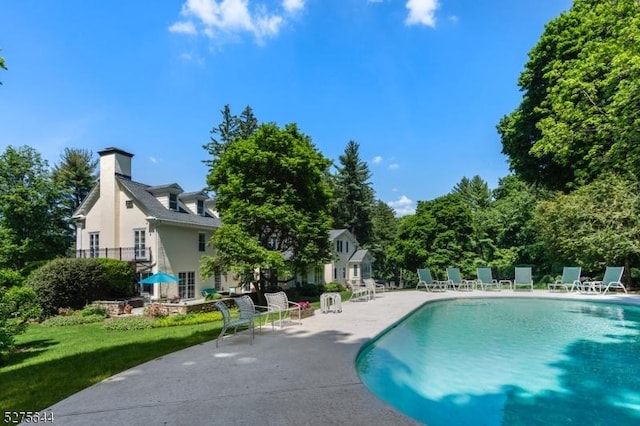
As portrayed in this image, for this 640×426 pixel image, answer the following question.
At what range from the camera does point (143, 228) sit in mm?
22047

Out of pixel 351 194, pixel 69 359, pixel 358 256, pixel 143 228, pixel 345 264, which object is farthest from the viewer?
pixel 351 194

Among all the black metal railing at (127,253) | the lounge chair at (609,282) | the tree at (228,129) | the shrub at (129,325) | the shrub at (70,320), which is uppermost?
the tree at (228,129)

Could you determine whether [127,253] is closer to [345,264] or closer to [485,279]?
[345,264]

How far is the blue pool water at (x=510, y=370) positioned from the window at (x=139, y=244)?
16.3m

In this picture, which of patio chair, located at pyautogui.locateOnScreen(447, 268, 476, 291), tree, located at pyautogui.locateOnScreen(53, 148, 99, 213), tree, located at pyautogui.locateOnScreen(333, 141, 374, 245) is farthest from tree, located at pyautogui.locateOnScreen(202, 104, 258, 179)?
patio chair, located at pyautogui.locateOnScreen(447, 268, 476, 291)

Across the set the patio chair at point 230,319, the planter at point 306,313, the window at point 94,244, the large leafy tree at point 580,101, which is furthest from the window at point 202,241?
the large leafy tree at point 580,101

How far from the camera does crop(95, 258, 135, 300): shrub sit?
18378 millimetres

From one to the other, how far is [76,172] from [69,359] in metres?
38.6

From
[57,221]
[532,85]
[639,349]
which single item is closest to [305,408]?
[639,349]

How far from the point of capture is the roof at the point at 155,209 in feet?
71.9

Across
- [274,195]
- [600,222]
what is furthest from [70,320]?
[600,222]

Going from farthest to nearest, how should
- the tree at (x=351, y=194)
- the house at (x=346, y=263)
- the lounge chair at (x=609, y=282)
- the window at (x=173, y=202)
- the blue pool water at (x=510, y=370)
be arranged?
the tree at (x=351, y=194) → the house at (x=346, y=263) → the window at (x=173, y=202) → the lounge chair at (x=609, y=282) → the blue pool water at (x=510, y=370)

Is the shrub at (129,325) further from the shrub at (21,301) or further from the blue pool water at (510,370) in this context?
the blue pool water at (510,370)

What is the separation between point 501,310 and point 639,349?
6265 mm
